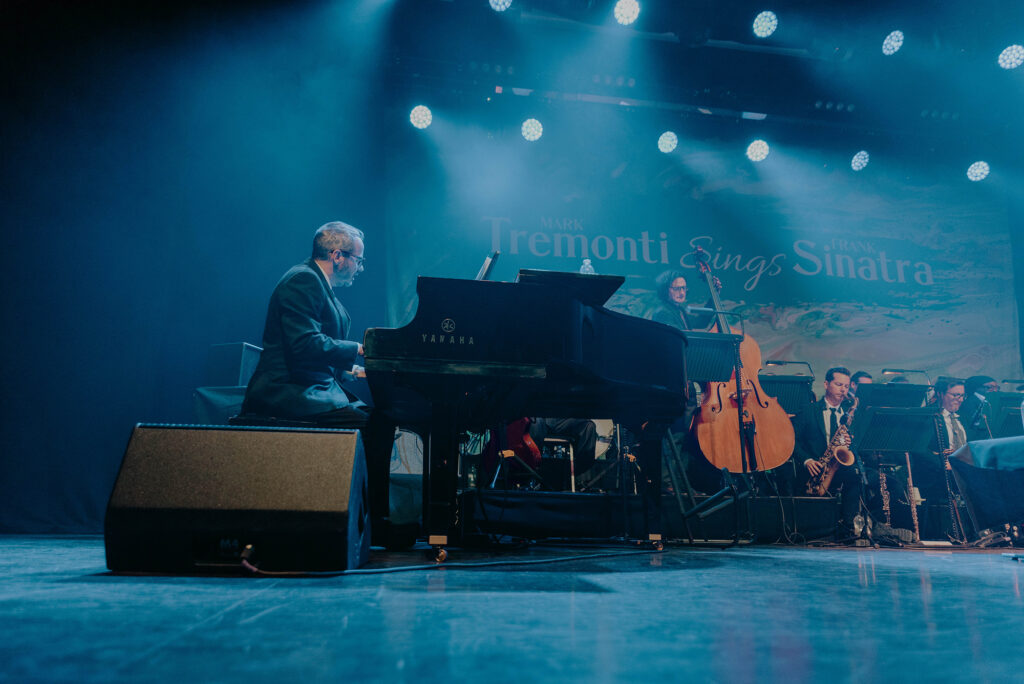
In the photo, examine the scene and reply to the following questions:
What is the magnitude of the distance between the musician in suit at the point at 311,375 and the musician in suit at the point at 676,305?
3.19 meters

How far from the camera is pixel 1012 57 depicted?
596 cm

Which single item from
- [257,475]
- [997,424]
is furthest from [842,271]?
[257,475]

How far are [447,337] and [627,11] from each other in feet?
13.5

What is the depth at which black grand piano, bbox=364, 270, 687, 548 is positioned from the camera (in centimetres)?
250

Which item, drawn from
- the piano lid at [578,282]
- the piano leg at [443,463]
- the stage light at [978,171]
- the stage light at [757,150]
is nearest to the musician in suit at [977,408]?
the stage light at [978,171]

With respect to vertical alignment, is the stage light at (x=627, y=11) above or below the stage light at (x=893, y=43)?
above

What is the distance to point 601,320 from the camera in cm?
299

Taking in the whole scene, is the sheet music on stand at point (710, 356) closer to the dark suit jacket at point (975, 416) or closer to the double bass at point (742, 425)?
the double bass at point (742, 425)

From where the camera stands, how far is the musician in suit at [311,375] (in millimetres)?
3055

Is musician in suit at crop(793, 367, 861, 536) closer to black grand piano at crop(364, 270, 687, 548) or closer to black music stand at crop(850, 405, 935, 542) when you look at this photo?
black music stand at crop(850, 405, 935, 542)

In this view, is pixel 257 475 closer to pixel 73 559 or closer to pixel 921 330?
pixel 73 559

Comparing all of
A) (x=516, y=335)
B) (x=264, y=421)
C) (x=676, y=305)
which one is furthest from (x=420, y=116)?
(x=516, y=335)

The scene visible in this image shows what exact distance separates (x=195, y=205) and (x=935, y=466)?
6.47 metres

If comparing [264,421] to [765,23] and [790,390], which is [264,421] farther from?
[765,23]
